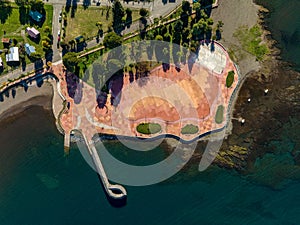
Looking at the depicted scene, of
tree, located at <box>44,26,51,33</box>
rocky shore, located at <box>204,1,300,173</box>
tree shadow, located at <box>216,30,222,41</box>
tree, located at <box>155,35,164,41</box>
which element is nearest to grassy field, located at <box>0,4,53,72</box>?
tree, located at <box>44,26,51,33</box>

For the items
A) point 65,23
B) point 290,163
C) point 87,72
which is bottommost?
point 290,163

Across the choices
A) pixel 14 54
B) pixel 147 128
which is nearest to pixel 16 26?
pixel 14 54

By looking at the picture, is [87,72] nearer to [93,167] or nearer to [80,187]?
[93,167]

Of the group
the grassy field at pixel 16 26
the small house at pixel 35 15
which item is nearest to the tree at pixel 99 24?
the grassy field at pixel 16 26

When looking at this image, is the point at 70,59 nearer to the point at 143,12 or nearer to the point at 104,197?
the point at 143,12

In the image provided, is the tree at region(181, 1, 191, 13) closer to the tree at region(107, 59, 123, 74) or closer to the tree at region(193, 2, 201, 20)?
the tree at region(193, 2, 201, 20)

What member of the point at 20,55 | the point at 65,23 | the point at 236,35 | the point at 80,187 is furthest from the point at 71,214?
the point at 236,35
